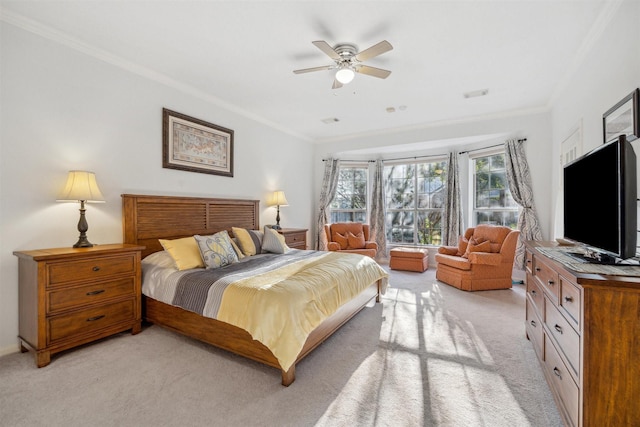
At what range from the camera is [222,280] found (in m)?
2.40

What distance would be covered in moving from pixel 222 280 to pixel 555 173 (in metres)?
4.97

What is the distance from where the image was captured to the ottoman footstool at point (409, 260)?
17.8 feet

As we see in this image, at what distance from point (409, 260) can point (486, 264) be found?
1.50 meters

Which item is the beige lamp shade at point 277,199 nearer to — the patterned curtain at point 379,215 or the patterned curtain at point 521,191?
the patterned curtain at point 379,215

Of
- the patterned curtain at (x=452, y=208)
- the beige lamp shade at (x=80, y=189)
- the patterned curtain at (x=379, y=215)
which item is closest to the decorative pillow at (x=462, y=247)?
the patterned curtain at (x=452, y=208)

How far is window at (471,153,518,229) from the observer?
5266 millimetres

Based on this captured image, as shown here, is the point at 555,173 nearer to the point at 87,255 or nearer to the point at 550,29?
the point at 550,29

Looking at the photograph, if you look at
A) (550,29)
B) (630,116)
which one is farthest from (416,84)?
(630,116)

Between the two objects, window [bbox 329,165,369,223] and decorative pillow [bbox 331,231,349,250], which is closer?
decorative pillow [bbox 331,231,349,250]

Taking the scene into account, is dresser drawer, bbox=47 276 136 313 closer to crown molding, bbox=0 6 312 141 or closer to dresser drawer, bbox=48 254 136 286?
dresser drawer, bbox=48 254 136 286

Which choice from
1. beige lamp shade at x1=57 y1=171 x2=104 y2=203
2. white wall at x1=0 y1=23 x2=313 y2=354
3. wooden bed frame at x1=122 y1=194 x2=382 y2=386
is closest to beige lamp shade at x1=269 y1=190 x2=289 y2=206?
wooden bed frame at x1=122 y1=194 x2=382 y2=386

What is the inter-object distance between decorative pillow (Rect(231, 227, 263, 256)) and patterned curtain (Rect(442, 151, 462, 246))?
397 centimetres

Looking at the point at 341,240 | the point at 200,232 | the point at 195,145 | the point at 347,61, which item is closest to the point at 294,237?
the point at 341,240

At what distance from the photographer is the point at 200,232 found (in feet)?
12.8
